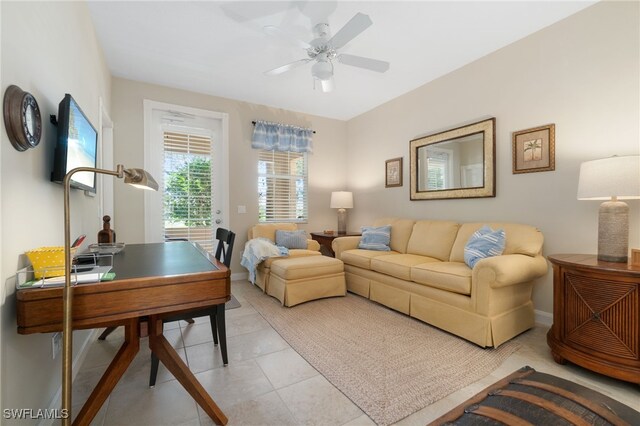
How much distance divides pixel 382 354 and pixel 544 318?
170cm

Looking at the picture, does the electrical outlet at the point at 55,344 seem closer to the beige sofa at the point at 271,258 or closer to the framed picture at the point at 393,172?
the beige sofa at the point at 271,258

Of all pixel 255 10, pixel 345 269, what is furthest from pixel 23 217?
pixel 345 269

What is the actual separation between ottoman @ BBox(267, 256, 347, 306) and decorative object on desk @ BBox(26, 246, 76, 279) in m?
2.04

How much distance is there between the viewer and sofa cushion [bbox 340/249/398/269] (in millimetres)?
3291

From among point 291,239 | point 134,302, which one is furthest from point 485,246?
point 134,302

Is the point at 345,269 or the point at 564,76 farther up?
the point at 564,76

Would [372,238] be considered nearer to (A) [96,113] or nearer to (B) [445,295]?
(B) [445,295]

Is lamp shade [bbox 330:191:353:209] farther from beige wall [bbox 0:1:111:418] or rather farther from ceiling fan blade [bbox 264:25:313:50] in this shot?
beige wall [bbox 0:1:111:418]

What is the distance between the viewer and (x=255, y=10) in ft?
7.53

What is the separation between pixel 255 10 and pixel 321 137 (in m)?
2.72

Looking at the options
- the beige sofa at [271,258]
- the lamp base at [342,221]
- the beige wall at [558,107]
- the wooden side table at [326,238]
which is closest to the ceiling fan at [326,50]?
the beige wall at [558,107]

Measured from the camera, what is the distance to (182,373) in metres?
1.41

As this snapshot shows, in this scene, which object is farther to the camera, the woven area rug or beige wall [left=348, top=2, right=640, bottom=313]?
beige wall [left=348, top=2, right=640, bottom=313]

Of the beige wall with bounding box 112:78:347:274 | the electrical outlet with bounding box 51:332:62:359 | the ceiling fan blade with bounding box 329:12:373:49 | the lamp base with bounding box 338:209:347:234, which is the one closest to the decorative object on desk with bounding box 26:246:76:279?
the electrical outlet with bounding box 51:332:62:359
